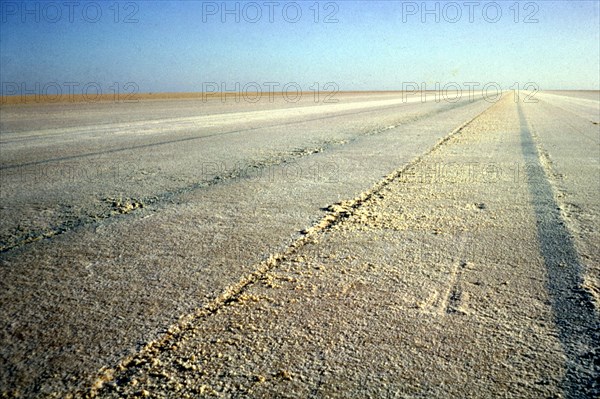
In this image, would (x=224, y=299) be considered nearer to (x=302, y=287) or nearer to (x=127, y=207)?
(x=302, y=287)

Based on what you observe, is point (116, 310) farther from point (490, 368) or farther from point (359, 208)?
point (359, 208)

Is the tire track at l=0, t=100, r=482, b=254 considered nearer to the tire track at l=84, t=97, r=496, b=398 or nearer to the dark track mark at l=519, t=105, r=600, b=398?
the tire track at l=84, t=97, r=496, b=398

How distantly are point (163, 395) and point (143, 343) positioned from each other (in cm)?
36

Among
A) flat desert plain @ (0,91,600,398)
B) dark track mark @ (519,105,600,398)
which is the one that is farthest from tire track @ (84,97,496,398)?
dark track mark @ (519,105,600,398)

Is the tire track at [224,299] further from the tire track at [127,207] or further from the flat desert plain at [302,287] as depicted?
the tire track at [127,207]

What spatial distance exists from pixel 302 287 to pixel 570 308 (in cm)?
119

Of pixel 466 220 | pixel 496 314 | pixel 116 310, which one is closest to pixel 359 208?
pixel 466 220

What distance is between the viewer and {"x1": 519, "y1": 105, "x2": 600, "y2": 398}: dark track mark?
1.58 m

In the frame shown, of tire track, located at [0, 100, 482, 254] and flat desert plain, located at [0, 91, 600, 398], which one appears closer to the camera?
flat desert plain, located at [0, 91, 600, 398]

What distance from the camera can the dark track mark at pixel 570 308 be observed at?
1.58 meters

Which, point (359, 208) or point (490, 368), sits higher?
point (359, 208)

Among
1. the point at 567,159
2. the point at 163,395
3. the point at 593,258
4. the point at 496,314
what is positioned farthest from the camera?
the point at 567,159

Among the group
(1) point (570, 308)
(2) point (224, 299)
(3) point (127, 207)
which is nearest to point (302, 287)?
(2) point (224, 299)

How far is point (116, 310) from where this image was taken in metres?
2.13
